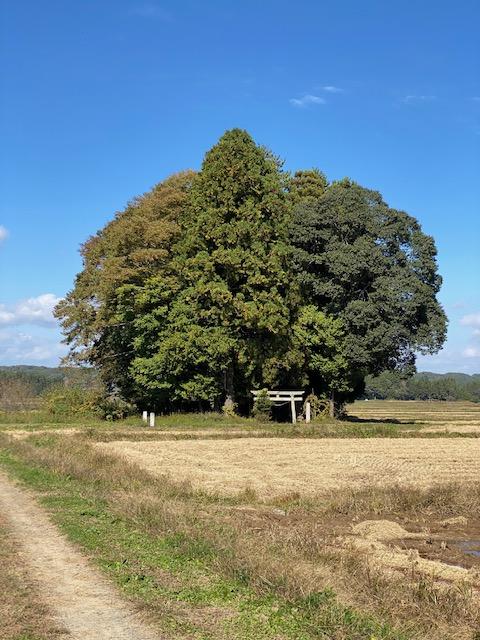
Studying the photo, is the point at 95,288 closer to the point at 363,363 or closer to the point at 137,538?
the point at 363,363

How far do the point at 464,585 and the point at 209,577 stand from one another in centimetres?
327

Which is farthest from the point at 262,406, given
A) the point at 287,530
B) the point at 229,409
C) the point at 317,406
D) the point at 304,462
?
the point at 287,530

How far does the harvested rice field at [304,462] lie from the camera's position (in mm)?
17875

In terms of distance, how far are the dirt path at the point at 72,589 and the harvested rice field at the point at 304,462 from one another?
6550mm

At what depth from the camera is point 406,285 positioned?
40.6 meters

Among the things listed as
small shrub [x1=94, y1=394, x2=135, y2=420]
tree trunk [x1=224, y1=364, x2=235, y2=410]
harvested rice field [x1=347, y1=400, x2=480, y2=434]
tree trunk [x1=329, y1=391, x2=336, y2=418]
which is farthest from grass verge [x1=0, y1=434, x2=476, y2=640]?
small shrub [x1=94, y1=394, x2=135, y2=420]

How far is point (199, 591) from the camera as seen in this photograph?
23.3 feet

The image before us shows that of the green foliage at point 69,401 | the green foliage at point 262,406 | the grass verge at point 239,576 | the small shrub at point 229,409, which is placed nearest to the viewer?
the grass verge at point 239,576

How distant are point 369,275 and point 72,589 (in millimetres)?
36365

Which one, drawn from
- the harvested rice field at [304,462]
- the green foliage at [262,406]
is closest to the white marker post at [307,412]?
the green foliage at [262,406]

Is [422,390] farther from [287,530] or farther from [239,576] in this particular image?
[239,576]

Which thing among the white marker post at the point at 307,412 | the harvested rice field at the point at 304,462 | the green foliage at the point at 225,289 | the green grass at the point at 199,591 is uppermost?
the green foliage at the point at 225,289

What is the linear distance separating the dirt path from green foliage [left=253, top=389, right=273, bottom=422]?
2999 centimetres

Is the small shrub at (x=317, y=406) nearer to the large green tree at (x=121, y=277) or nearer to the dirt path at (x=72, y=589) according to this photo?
the large green tree at (x=121, y=277)
